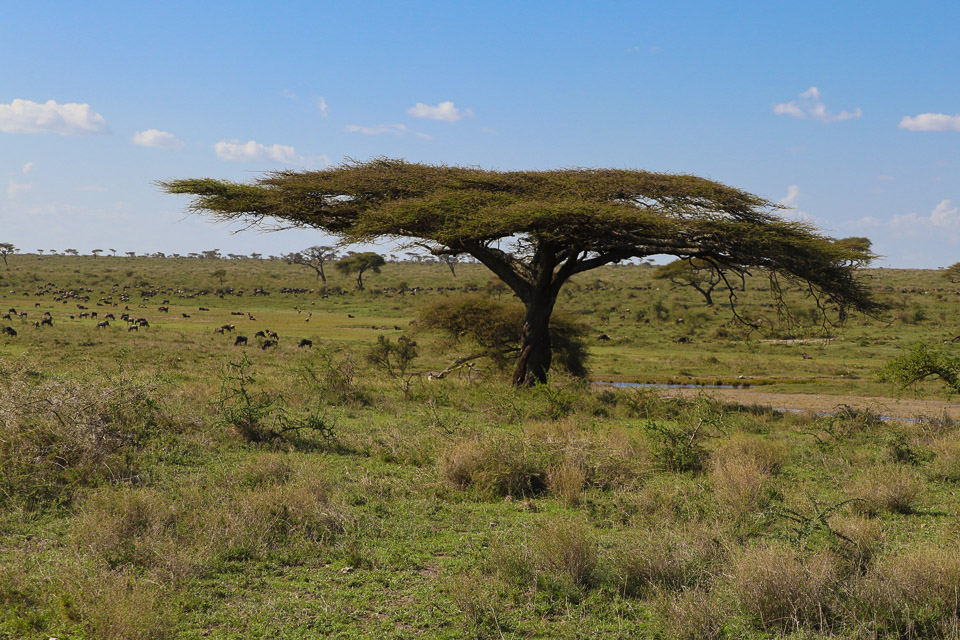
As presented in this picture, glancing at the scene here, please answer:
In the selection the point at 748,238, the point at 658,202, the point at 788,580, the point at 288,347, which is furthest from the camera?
the point at 288,347

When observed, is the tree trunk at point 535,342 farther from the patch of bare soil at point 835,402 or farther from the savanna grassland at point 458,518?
the patch of bare soil at point 835,402

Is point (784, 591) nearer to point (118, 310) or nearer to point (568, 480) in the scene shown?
point (568, 480)

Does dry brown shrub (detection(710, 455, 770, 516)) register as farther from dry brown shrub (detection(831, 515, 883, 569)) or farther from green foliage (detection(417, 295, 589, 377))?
green foliage (detection(417, 295, 589, 377))

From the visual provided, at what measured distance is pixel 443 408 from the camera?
16.9 meters

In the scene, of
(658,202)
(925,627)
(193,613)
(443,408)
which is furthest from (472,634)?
(658,202)

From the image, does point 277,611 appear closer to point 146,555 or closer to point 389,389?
point 146,555

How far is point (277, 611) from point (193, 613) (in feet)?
2.01

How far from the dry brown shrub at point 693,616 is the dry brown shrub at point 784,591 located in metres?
0.23

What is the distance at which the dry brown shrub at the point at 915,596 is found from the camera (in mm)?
5277

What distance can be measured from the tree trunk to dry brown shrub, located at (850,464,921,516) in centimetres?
1178

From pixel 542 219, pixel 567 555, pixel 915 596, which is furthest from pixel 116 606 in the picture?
pixel 542 219

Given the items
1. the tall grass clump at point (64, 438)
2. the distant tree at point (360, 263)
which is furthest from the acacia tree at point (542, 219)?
the distant tree at point (360, 263)

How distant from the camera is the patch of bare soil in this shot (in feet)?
66.9

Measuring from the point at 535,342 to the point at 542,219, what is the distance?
4559mm
